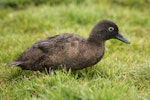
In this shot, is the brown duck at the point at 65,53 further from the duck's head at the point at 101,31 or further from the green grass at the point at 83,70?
the green grass at the point at 83,70

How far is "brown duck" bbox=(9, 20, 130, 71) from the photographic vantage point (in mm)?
5738

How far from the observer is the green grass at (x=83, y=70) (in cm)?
484

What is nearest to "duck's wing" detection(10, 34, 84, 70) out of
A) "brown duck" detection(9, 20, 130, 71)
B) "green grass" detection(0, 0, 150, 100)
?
"brown duck" detection(9, 20, 130, 71)

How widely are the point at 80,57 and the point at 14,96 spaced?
113 centimetres

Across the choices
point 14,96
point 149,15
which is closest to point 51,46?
point 14,96

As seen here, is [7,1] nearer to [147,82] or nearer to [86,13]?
[86,13]

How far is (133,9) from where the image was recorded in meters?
10.6

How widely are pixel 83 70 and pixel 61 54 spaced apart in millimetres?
527

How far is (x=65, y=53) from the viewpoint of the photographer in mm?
5742

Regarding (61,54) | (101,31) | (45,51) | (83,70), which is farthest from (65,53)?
(101,31)

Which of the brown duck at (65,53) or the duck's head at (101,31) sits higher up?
the duck's head at (101,31)

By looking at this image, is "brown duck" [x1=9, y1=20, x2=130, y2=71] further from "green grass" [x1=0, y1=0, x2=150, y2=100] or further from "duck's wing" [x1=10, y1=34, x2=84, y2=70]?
"green grass" [x1=0, y1=0, x2=150, y2=100]

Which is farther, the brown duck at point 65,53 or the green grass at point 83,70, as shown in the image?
the brown duck at point 65,53

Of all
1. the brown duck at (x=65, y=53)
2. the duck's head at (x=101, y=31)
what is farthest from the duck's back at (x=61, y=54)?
the duck's head at (x=101, y=31)
